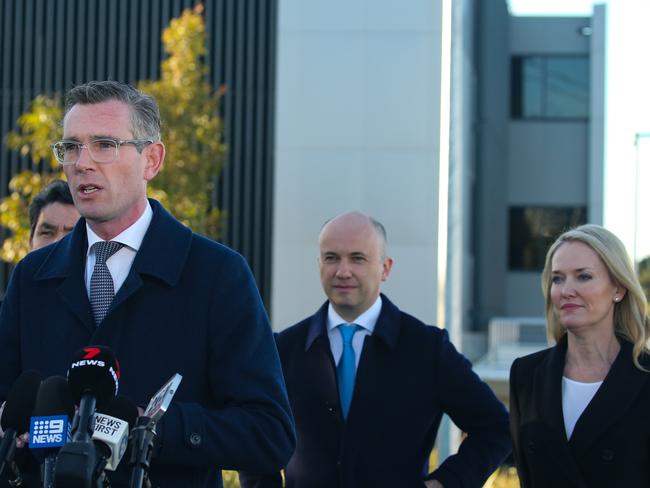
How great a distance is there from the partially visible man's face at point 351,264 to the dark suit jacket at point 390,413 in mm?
152

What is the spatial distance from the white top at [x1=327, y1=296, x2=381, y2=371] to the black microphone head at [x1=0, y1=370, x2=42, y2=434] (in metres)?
2.55

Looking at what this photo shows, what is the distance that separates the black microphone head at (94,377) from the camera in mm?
2609

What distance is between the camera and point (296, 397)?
5277 millimetres

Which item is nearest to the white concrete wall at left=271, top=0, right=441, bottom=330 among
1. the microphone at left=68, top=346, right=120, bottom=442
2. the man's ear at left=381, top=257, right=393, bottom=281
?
the man's ear at left=381, top=257, right=393, bottom=281

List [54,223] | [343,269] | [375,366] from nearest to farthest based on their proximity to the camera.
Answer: [375,366] → [343,269] → [54,223]

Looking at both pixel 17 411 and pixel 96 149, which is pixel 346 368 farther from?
pixel 17 411

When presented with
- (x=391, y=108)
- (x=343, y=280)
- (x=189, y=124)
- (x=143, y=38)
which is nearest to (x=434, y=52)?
(x=391, y=108)

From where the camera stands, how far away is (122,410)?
8.86 ft

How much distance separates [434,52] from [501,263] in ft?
76.0

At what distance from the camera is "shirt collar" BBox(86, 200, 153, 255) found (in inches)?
133

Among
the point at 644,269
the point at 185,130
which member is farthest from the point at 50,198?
the point at 185,130

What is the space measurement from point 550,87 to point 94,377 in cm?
3279

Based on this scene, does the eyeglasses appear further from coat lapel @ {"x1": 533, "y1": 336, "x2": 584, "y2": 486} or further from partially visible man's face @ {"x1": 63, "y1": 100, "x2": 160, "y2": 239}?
coat lapel @ {"x1": 533, "y1": 336, "x2": 584, "y2": 486}

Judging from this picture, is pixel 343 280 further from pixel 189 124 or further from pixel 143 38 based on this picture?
A: pixel 143 38
